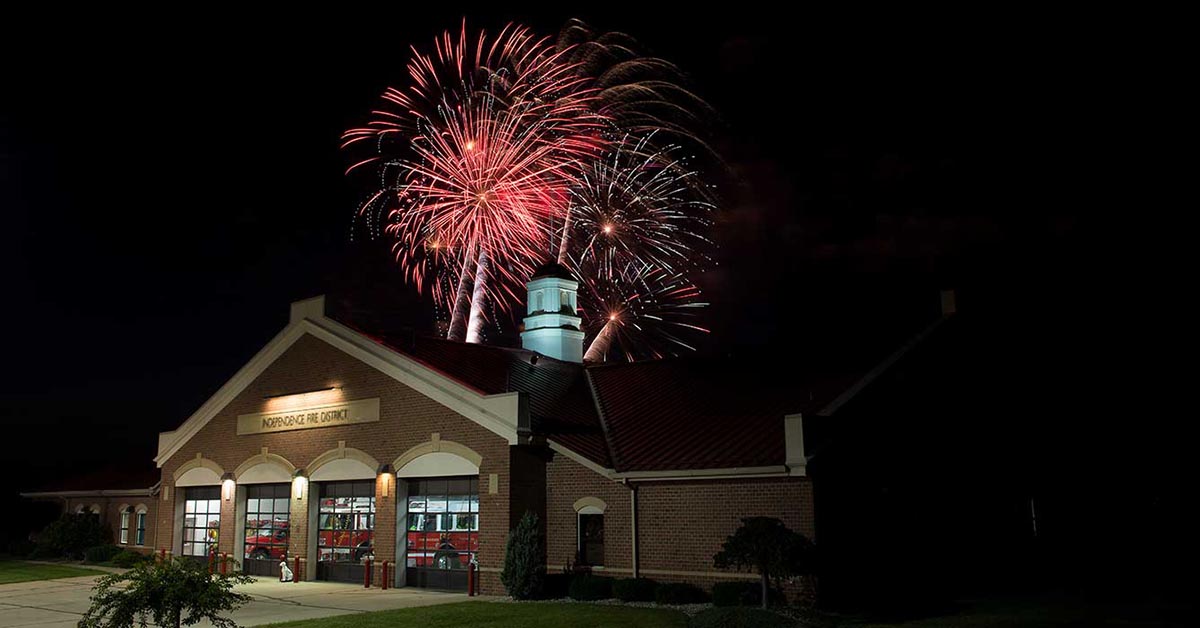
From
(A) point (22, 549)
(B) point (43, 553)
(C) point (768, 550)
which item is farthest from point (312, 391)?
(A) point (22, 549)

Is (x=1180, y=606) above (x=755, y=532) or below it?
below

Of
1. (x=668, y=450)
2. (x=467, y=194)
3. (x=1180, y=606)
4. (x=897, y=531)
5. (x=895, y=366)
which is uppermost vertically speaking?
(x=467, y=194)

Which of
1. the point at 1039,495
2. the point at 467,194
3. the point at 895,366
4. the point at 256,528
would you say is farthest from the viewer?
the point at 256,528

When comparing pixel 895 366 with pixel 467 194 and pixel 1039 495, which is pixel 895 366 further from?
pixel 467 194

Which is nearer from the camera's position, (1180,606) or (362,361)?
(1180,606)

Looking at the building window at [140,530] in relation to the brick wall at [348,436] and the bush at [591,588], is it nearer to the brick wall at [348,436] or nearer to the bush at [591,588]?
the brick wall at [348,436]

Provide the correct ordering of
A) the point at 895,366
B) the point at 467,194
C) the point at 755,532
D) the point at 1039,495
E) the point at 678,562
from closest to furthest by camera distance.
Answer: the point at 755,532 < the point at 678,562 < the point at 895,366 < the point at 1039,495 < the point at 467,194

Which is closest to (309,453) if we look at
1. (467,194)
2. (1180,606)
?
(467,194)

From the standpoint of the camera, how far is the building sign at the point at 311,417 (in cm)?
2948

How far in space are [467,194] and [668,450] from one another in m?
10.7

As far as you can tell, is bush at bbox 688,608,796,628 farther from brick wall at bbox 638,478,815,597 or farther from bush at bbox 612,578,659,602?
bush at bbox 612,578,659,602

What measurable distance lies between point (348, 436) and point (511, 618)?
11.8 metres

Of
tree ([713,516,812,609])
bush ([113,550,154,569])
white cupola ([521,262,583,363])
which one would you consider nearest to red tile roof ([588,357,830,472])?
white cupola ([521,262,583,363])

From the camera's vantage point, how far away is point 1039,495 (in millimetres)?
28281
